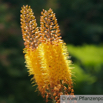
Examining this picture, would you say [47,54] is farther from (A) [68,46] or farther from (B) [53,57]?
(A) [68,46]

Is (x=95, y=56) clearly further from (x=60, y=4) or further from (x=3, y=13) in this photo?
(x=60, y=4)

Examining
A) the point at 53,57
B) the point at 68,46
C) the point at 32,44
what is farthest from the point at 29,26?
the point at 68,46

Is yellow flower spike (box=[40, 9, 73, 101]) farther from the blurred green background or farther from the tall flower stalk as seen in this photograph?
the blurred green background

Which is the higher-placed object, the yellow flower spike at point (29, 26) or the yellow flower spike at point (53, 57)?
the yellow flower spike at point (29, 26)

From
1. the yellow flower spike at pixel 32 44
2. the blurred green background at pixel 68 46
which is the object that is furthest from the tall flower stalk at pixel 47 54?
the blurred green background at pixel 68 46

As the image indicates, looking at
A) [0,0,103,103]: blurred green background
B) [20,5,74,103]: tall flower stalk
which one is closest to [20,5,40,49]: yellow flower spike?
[20,5,74,103]: tall flower stalk

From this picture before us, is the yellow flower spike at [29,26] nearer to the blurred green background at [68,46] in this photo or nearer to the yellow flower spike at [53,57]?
the yellow flower spike at [53,57]
